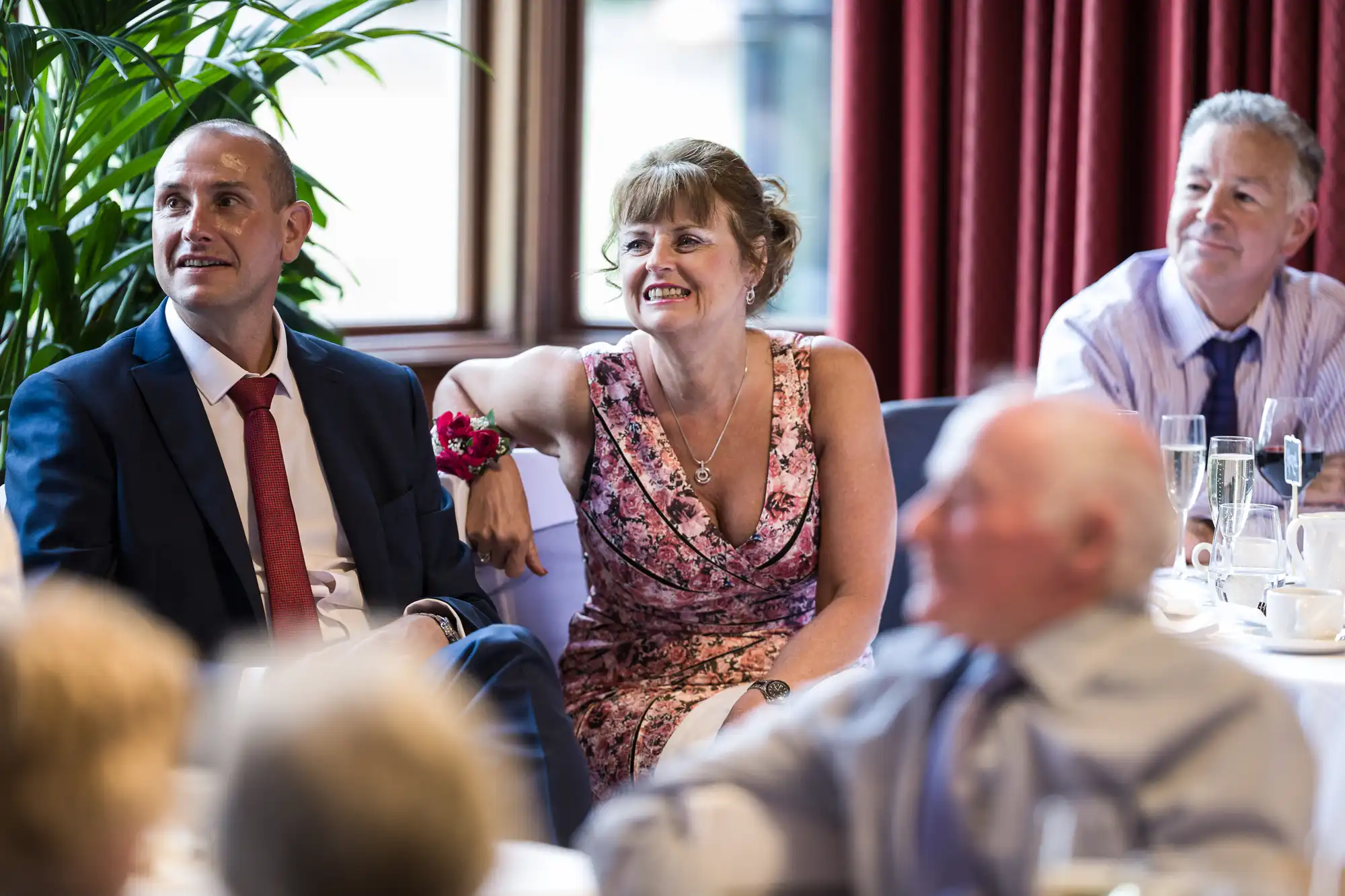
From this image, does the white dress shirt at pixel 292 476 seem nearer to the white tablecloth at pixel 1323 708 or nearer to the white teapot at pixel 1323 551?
the white tablecloth at pixel 1323 708

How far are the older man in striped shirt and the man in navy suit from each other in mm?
1348

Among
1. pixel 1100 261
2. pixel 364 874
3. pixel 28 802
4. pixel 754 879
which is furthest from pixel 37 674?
pixel 1100 261

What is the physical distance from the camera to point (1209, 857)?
2.53 feet

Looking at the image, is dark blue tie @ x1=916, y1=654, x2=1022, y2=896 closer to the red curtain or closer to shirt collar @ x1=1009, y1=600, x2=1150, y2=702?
shirt collar @ x1=1009, y1=600, x2=1150, y2=702

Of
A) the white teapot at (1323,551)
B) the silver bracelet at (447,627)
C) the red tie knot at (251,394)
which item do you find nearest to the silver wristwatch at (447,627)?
the silver bracelet at (447,627)

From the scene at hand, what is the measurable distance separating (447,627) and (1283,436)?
1.22m

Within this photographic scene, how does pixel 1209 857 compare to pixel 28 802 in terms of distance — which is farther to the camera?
pixel 1209 857

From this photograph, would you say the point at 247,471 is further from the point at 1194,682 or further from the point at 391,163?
the point at 391,163

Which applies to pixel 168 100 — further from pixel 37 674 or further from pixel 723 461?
pixel 37 674

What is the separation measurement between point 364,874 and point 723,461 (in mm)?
1788

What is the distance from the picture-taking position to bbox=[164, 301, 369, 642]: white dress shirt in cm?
210

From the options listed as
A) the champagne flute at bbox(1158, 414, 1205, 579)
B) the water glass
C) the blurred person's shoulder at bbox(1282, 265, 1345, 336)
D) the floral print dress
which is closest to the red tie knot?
the floral print dress

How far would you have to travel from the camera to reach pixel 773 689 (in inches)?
84.5

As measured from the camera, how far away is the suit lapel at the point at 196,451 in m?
1.98
